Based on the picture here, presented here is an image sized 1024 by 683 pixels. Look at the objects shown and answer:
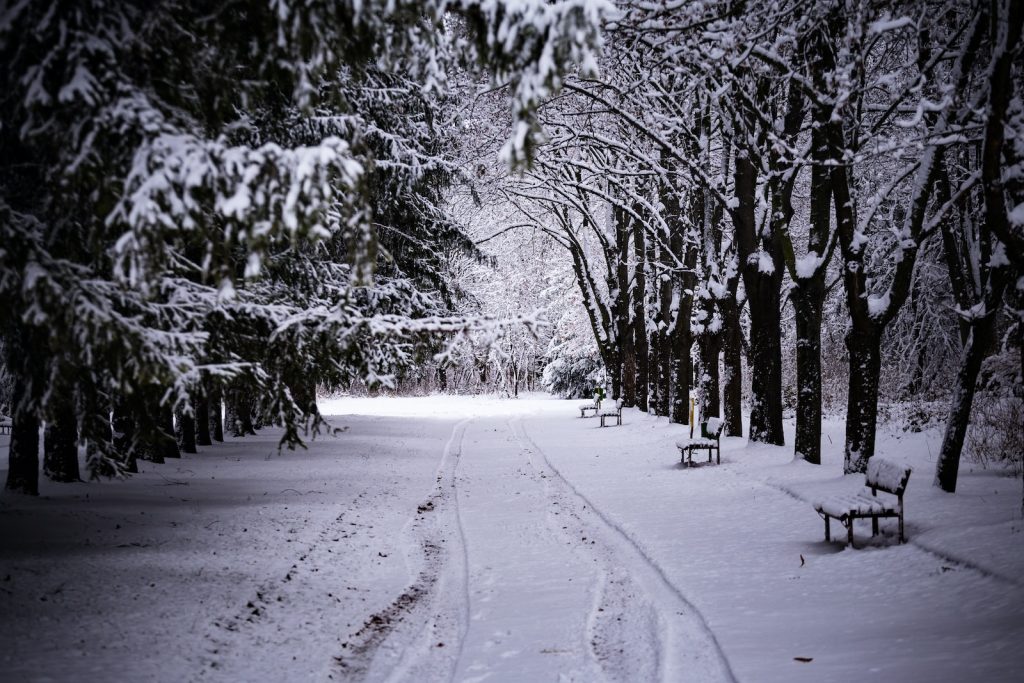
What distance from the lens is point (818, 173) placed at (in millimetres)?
12922

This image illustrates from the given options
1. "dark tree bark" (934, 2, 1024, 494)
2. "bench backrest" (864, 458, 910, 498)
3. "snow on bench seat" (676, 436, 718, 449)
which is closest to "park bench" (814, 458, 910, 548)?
"bench backrest" (864, 458, 910, 498)

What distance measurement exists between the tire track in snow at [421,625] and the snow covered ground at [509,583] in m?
0.03

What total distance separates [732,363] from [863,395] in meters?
6.83

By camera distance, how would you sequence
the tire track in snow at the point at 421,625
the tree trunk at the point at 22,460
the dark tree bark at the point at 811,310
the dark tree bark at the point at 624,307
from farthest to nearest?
1. the dark tree bark at the point at 624,307
2. the dark tree bark at the point at 811,310
3. the tree trunk at the point at 22,460
4. the tire track in snow at the point at 421,625

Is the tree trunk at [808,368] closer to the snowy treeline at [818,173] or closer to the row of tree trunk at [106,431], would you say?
the snowy treeline at [818,173]

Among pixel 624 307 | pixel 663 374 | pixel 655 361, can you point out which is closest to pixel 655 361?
pixel 655 361

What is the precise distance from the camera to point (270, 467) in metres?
16.5

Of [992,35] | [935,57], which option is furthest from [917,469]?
[992,35]

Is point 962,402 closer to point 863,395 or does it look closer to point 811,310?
point 863,395

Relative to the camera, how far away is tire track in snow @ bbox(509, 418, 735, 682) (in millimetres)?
5316

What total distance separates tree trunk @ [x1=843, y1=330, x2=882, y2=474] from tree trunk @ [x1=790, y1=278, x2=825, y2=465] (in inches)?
70.9

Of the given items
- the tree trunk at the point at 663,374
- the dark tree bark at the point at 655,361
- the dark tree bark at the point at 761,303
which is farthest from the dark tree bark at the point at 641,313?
the dark tree bark at the point at 761,303

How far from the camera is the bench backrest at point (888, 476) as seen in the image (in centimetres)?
804

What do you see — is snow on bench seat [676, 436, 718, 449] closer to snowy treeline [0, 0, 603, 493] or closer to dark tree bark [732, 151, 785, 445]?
dark tree bark [732, 151, 785, 445]
